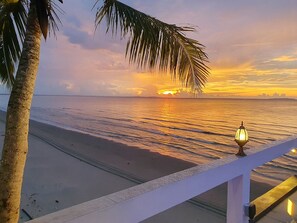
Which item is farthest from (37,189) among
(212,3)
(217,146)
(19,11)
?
(217,146)

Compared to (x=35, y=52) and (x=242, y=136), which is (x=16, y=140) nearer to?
(x=35, y=52)

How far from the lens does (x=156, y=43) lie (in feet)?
7.32

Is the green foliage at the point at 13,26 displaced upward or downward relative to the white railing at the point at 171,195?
upward

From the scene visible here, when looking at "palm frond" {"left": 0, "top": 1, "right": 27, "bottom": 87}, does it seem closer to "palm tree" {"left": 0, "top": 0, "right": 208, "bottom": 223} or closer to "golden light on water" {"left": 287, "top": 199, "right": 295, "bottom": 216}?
"palm tree" {"left": 0, "top": 0, "right": 208, "bottom": 223}

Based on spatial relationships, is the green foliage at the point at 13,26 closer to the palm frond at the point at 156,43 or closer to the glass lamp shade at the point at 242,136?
the palm frond at the point at 156,43

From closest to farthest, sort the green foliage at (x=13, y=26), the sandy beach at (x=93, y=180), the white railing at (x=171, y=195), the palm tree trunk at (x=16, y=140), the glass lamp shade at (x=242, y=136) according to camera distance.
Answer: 1. the white railing at (x=171, y=195)
2. the palm tree trunk at (x=16, y=140)
3. the green foliage at (x=13, y=26)
4. the glass lamp shade at (x=242, y=136)
5. the sandy beach at (x=93, y=180)

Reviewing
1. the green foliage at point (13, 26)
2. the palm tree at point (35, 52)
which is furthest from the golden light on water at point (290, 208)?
the green foliage at point (13, 26)

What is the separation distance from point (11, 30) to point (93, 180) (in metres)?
5.18

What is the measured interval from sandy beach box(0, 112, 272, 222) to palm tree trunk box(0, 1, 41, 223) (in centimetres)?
315

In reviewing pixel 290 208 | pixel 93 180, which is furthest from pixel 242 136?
pixel 93 180

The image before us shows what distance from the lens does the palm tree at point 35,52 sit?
1662 millimetres

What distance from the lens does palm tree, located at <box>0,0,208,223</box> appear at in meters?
1.66

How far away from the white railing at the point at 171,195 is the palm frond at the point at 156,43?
947 mm

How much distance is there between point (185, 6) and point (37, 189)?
18.5 feet
